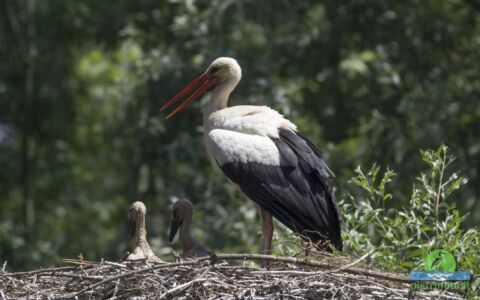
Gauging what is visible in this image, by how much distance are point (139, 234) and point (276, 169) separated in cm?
109

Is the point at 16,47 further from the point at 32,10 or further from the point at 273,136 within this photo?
the point at 273,136

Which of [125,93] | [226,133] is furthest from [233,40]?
[226,133]

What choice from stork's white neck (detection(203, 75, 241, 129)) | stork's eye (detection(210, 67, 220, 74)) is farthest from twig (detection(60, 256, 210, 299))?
stork's eye (detection(210, 67, 220, 74))

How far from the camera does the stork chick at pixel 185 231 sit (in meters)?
9.68

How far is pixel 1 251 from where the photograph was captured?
1544cm

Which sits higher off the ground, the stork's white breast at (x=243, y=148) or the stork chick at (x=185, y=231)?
the stork's white breast at (x=243, y=148)

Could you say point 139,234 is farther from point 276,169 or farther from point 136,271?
point 136,271

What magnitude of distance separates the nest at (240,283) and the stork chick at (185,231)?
4.87 feet

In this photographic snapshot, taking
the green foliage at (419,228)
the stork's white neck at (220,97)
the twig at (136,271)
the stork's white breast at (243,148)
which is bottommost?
the twig at (136,271)

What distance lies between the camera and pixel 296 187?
9570 millimetres

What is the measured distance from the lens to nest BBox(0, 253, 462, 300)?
7.78 m

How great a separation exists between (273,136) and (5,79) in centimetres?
855

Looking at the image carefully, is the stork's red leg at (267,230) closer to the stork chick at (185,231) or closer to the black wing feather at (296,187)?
the black wing feather at (296,187)

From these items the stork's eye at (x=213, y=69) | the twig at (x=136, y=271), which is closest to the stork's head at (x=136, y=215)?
the stork's eye at (x=213, y=69)
